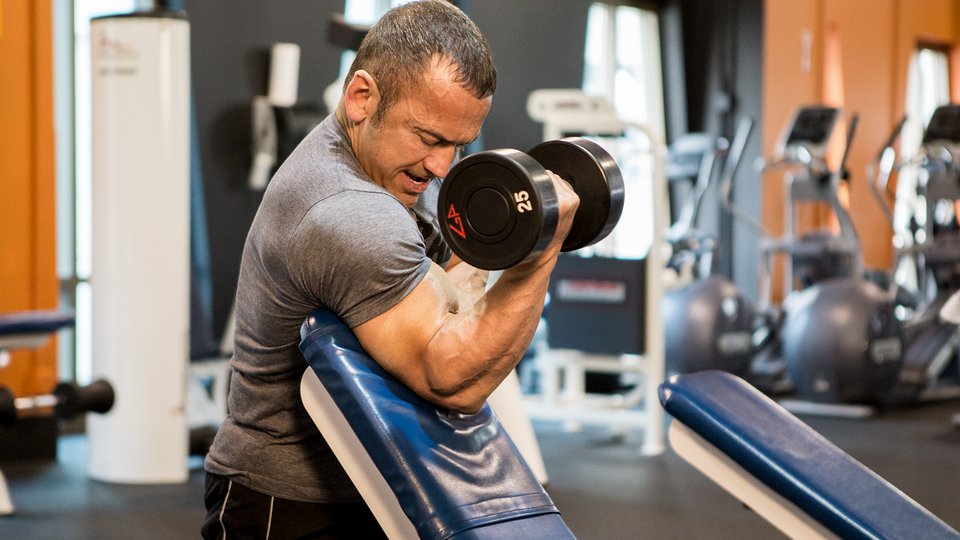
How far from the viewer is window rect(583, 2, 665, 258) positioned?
721 cm

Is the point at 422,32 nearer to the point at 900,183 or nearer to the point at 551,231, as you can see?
the point at 551,231

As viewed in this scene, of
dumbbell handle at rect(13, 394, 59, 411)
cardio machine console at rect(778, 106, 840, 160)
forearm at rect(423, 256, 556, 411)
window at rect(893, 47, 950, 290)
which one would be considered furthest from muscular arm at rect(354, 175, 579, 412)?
window at rect(893, 47, 950, 290)

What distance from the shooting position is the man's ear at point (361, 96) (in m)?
1.39

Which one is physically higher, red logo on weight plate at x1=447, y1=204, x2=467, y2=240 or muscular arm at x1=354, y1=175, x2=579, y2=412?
red logo on weight plate at x1=447, y1=204, x2=467, y2=240

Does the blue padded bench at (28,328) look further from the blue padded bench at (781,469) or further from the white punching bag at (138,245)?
the blue padded bench at (781,469)

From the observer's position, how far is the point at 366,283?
4.18 feet

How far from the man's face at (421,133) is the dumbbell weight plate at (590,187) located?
0.13 metres

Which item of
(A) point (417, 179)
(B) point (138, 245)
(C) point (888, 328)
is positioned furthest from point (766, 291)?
(A) point (417, 179)

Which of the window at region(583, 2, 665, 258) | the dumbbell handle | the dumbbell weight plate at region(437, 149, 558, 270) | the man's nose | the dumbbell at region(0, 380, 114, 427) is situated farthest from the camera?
the window at region(583, 2, 665, 258)

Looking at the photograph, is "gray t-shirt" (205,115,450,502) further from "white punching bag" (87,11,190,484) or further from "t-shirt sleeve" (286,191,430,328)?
"white punching bag" (87,11,190,484)

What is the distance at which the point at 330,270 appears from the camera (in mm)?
1283

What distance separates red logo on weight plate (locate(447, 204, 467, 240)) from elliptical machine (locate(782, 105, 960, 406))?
15.2 ft

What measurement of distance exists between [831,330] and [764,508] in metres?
4.05

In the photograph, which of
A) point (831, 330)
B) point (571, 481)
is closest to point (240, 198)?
point (571, 481)
